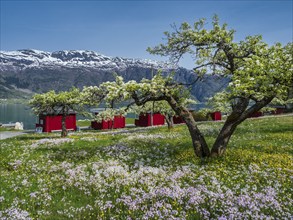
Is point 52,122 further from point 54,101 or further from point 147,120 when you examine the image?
point 54,101

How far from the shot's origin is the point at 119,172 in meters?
15.2

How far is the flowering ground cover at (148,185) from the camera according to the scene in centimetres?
1009

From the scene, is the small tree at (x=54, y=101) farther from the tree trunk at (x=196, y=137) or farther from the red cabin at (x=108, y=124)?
the red cabin at (x=108, y=124)

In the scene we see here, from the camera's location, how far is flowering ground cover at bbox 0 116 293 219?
10.1 m

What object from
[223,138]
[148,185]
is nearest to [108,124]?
[223,138]

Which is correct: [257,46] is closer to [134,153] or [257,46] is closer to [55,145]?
[134,153]

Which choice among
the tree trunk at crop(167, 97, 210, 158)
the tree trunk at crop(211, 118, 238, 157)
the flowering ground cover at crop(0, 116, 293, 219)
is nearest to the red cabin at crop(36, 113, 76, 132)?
the flowering ground cover at crop(0, 116, 293, 219)

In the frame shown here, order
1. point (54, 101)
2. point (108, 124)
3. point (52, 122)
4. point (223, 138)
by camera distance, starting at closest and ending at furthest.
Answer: point (223, 138) < point (54, 101) < point (52, 122) < point (108, 124)

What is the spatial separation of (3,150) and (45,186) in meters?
12.9

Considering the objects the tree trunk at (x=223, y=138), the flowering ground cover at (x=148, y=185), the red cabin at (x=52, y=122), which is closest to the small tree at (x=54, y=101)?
the flowering ground cover at (x=148, y=185)

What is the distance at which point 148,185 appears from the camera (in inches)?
506

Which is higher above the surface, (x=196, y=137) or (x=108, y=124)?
(x=196, y=137)

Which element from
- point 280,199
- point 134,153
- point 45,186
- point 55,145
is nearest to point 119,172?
point 45,186

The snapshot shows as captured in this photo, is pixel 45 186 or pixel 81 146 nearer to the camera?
pixel 45 186
